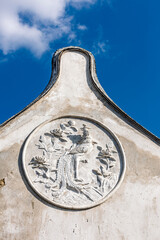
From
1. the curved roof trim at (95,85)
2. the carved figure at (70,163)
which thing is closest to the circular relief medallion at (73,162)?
the carved figure at (70,163)

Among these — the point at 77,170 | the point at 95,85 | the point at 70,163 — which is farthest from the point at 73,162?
the point at 95,85

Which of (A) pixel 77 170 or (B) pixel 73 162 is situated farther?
(B) pixel 73 162

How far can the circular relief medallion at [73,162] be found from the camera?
336 inches

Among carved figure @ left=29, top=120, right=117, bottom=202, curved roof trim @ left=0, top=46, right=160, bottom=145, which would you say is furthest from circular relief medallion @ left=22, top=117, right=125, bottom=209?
curved roof trim @ left=0, top=46, right=160, bottom=145

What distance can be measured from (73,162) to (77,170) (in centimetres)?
23

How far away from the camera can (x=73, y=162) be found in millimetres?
9000

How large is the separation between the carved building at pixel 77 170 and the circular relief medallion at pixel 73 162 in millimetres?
21

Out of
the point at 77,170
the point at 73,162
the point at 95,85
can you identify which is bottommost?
the point at 77,170

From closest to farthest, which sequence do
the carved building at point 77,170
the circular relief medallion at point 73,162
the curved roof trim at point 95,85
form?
the carved building at point 77,170 → the circular relief medallion at point 73,162 → the curved roof trim at point 95,85

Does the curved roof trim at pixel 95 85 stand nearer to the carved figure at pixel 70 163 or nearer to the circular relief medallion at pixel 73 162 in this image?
the circular relief medallion at pixel 73 162

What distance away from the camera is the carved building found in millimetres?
8164

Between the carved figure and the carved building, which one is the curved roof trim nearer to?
the carved building

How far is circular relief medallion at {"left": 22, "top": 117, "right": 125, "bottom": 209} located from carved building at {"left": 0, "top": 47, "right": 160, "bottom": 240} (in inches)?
0.8

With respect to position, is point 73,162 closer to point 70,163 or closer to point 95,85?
point 70,163
